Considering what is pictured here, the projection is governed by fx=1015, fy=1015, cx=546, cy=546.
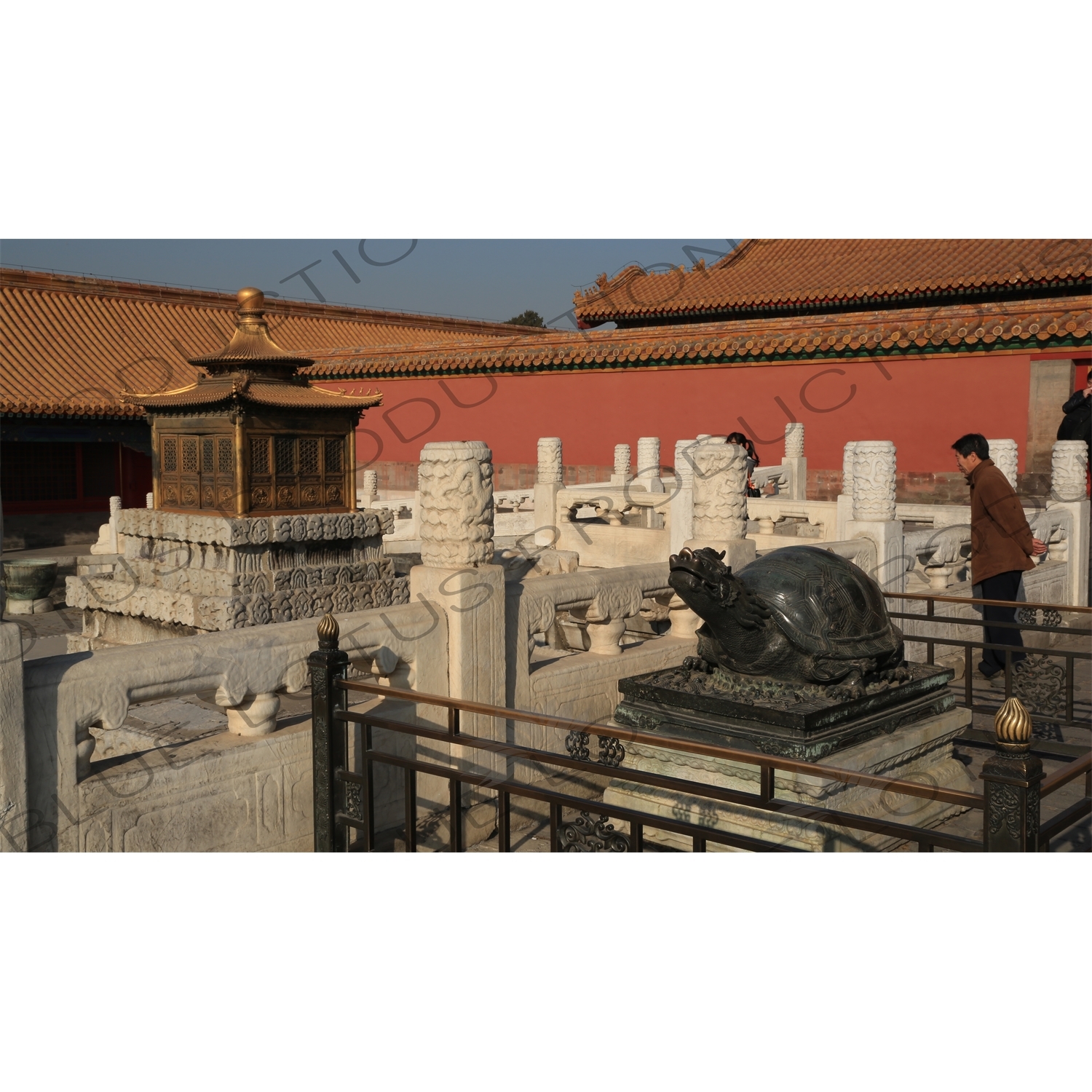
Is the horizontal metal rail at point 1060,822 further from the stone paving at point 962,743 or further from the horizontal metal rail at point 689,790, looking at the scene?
the stone paving at point 962,743

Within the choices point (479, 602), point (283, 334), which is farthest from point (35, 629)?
point (283, 334)

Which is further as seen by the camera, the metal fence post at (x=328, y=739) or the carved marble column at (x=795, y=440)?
the carved marble column at (x=795, y=440)

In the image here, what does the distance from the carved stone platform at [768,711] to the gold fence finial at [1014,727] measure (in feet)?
4.38

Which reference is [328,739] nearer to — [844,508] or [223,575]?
[223,575]

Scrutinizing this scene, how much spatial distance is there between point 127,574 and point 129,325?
34.5ft

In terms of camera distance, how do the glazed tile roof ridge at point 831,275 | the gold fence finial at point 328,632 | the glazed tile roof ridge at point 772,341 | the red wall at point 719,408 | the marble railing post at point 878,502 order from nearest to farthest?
the gold fence finial at point 328,632
the marble railing post at point 878,502
the glazed tile roof ridge at point 772,341
the red wall at point 719,408
the glazed tile roof ridge at point 831,275

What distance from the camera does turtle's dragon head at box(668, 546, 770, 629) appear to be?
13.0 feet

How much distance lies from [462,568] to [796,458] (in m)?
7.82

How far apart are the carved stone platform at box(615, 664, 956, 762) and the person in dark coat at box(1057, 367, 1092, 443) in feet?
19.8

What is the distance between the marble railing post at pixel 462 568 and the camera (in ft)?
14.2

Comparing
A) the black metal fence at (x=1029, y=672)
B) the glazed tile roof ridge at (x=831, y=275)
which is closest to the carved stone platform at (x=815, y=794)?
the black metal fence at (x=1029, y=672)

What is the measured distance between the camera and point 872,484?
6.77 meters

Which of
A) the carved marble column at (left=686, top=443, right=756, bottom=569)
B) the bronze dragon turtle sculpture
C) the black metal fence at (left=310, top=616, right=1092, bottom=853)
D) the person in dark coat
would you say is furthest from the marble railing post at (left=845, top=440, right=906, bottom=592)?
the person in dark coat

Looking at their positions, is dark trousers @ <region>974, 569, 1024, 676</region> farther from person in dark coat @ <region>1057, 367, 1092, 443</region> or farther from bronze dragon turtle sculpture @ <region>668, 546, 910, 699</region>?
person in dark coat @ <region>1057, 367, 1092, 443</region>
